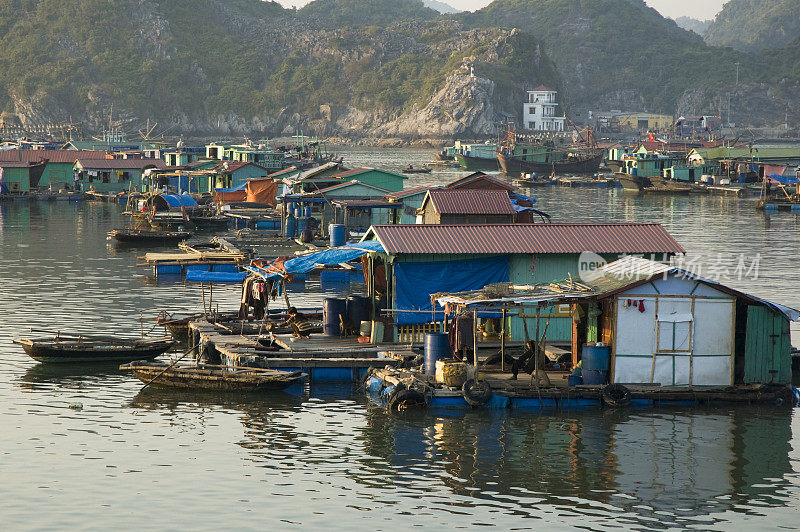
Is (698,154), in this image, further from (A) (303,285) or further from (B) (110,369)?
(B) (110,369)

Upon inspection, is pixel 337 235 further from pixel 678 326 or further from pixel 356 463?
pixel 356 463

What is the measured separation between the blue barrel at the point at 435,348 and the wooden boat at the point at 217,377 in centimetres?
338

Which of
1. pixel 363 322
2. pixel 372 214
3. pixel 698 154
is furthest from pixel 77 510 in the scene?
pixel 698 154

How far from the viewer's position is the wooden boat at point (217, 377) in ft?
82.9

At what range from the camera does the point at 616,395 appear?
2373cm

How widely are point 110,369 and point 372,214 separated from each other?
29152 mm

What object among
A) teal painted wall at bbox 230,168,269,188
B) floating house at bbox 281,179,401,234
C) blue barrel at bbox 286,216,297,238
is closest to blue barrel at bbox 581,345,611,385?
floating house at bbox 281,179,401,234

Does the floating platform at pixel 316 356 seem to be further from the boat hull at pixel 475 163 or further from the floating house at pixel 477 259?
the boat hull at pixel 475 163

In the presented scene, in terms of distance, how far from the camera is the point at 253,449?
21672mm

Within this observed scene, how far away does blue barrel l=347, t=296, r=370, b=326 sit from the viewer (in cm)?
2931

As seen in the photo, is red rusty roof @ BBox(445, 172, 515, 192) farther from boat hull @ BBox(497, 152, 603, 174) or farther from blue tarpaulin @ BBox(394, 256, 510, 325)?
boat hull @ BBox(497, 152, 603, 174)

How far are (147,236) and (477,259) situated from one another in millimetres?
34864

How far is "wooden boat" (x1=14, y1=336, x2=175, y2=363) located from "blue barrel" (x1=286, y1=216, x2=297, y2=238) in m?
31.9

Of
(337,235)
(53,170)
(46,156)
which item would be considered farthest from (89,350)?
(46,156)
